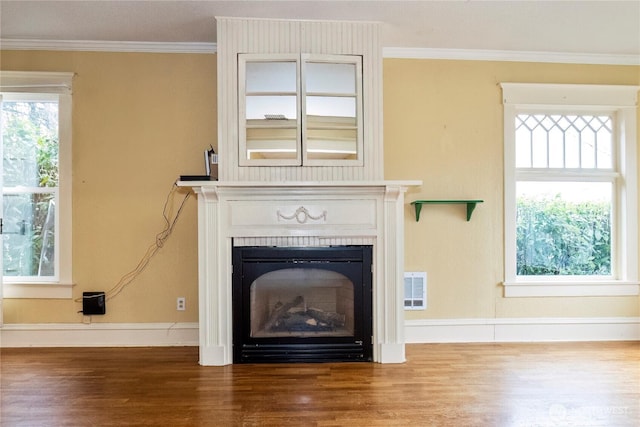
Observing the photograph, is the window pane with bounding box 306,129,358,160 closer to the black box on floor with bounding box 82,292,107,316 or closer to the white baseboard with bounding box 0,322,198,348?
the white baseboard with bounding box 0,322,198,348

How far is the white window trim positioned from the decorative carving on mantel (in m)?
1.60

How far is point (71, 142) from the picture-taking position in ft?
9.43

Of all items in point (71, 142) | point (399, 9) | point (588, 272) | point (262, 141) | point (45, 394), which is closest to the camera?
point (45, 394)

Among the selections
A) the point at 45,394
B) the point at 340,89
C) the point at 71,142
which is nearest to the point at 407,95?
the point at 340,89

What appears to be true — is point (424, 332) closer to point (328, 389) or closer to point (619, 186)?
point (328, 389)

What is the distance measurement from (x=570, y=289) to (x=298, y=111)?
2.65m

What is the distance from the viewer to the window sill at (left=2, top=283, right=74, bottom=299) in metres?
2.85

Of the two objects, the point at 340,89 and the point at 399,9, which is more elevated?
the point at 399,9

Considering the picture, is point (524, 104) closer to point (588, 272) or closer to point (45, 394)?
point (588, 272)

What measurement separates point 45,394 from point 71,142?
1.82m

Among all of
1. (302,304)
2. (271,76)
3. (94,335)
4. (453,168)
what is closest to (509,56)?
(453,168)

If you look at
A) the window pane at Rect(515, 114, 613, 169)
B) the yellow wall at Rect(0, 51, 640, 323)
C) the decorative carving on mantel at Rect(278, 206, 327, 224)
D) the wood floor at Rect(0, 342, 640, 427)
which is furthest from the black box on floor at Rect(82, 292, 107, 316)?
the window pane at Rect(515, 114, 613, 169)

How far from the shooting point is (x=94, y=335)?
9.39 feet

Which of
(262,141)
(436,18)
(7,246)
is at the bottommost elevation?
(7,246)
